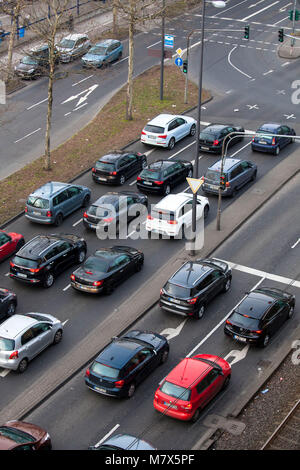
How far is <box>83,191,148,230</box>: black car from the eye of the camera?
3366cm

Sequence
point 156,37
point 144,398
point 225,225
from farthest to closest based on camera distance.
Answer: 1. point 156,37
2. point 225,225
3. point 144,398

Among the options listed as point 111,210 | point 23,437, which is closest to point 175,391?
point 23,437

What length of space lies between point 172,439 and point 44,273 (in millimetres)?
10337

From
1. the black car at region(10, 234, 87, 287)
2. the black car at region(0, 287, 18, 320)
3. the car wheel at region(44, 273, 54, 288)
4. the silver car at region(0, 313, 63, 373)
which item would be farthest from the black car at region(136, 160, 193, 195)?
the silver car at region(0, 313, 63, 373)

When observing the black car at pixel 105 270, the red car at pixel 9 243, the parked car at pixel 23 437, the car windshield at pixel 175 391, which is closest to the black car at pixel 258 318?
the car windshield at pixel 175 391

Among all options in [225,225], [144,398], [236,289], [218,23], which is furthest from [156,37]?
[144,398]

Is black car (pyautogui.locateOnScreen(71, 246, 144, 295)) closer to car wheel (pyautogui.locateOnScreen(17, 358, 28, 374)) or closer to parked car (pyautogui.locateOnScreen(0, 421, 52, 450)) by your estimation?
car wheel (pyautogui.locateOnScreen(17, 358, 28, 374))

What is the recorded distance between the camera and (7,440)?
19781mm

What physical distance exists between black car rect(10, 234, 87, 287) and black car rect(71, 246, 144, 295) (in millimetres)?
1193

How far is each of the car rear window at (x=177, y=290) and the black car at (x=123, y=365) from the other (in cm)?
301

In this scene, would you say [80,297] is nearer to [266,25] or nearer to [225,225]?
[225,225]

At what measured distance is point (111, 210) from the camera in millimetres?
33812

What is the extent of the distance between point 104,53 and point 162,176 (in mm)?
20642

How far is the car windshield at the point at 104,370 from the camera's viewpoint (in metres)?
23.3
